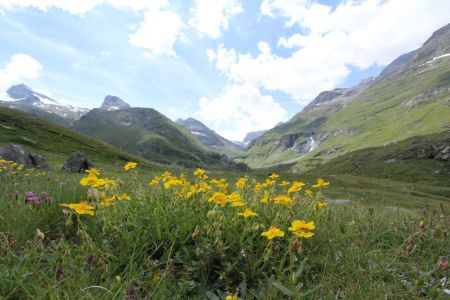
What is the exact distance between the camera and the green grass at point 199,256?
3.20 meters

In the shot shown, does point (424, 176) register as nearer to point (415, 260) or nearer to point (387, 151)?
point (387, 151)

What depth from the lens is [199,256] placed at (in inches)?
155

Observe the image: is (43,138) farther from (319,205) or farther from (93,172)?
(319,205)

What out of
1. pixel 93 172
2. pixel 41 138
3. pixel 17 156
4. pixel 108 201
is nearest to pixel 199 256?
pixel 108 201

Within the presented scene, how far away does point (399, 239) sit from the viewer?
18.2 ft

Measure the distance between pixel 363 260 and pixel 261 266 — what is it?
1344 millimetres

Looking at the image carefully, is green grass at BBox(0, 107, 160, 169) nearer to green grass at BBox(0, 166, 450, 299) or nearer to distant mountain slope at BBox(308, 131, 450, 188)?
green grass at BBox(0, 166, 450, 299)

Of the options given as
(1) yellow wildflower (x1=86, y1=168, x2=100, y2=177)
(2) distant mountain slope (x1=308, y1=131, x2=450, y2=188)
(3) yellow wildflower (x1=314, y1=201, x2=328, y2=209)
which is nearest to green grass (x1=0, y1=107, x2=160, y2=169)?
(1) yellow wildflower (x1=86, y1=168, x2=100, y2=177)

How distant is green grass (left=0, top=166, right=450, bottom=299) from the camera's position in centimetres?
320

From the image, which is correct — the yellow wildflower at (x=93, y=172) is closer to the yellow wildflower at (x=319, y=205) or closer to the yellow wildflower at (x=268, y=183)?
the yellow wildflower at (x=268, y=183)

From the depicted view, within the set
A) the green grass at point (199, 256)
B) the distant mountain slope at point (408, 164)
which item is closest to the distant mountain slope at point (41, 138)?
the green grass at point (199, 256)

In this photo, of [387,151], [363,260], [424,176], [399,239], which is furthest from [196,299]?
[387,151]

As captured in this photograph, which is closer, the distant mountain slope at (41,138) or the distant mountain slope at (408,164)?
the distant mountain slope at (41,138)

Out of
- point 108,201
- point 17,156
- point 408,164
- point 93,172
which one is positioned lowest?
point 17,156
